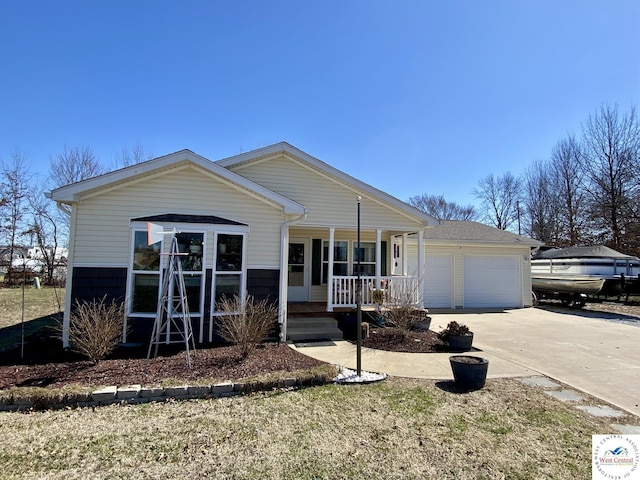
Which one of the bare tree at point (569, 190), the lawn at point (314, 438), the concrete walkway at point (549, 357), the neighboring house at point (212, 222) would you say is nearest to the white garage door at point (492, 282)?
the concrete walkway at point (549, 357)

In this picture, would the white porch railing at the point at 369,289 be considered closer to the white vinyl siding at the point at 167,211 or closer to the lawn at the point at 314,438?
the white vinyl siding at the point at 167,211

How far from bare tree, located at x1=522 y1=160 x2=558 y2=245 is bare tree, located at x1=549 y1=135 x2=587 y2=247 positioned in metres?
0.68

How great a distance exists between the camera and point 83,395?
431cm

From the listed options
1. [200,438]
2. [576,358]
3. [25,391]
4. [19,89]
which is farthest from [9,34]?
[576,358]

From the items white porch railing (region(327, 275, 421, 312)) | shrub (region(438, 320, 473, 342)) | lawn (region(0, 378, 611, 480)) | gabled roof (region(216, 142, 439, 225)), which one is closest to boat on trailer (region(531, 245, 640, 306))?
white porch railing (region(327, 275, 421, 312))

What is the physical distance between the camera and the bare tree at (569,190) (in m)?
26.7

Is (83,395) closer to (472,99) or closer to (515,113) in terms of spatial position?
(472,99)

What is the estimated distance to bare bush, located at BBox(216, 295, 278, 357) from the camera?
6059mm

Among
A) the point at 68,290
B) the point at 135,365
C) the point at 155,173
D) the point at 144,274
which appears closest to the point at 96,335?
the point at 135,365

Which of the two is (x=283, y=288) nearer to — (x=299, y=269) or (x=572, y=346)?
(x=299, y=269)

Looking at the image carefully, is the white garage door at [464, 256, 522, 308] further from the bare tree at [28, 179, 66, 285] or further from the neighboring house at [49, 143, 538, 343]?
the bare tree at [28, 179, 66, 285]

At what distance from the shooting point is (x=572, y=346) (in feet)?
26.1

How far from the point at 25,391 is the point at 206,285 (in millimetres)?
3345

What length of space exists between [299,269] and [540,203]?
3005 cm
